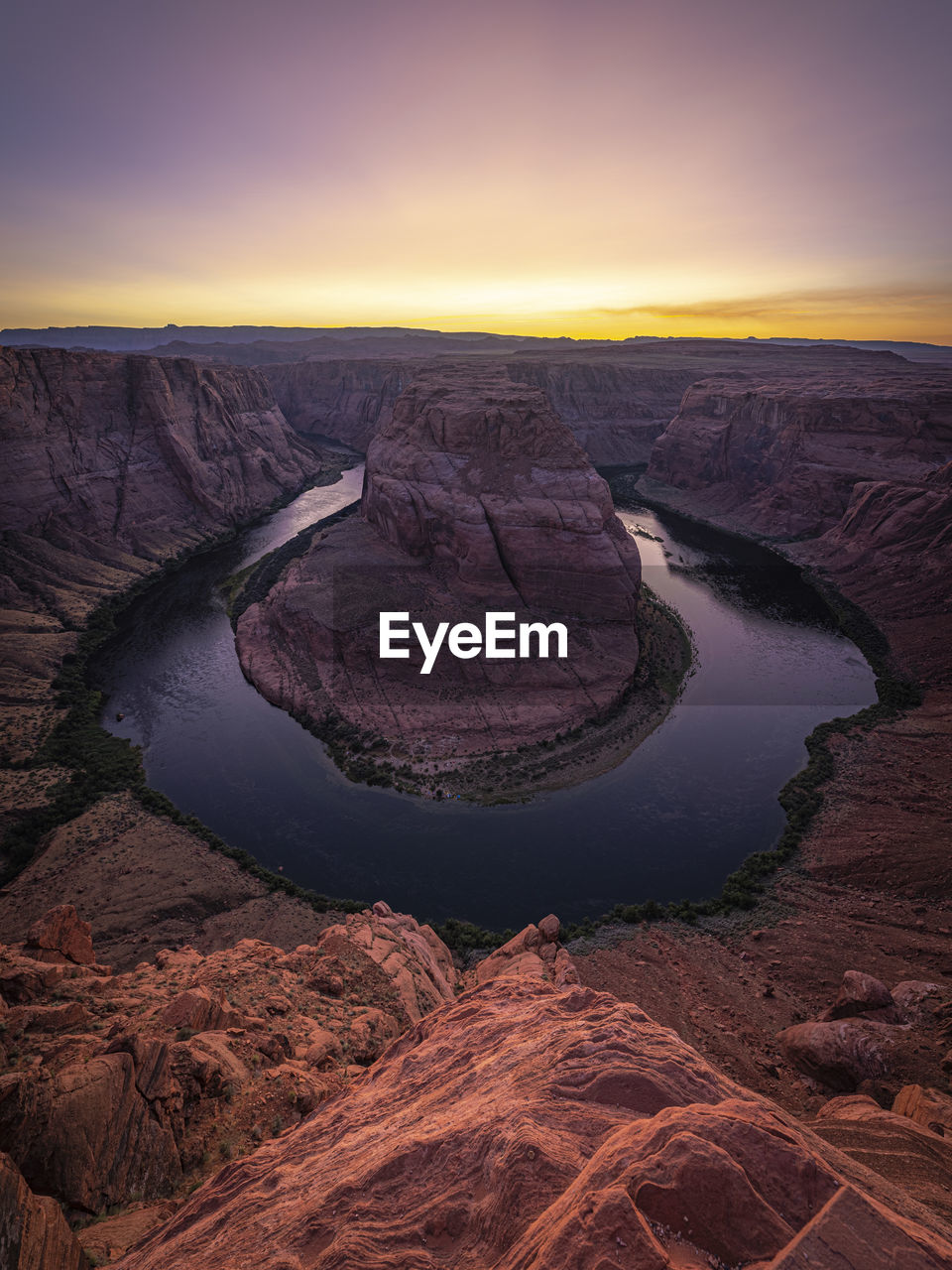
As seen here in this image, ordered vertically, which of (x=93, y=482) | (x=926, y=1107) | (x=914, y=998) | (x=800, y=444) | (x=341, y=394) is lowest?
(x=914, y=998)

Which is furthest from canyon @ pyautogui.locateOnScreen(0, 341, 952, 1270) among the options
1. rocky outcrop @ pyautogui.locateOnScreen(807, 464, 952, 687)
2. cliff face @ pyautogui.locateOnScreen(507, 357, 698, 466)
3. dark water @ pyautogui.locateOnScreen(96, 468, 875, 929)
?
cliff face @ pyautogui.locateOnScreen(507, 357, 698, 466)

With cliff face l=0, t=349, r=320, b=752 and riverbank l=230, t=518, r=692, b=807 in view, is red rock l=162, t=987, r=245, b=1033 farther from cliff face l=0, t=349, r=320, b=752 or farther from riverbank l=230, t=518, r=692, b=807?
cliff face l=0, t=349, r=320, b=752

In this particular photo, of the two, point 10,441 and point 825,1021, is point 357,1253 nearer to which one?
point 825,1021

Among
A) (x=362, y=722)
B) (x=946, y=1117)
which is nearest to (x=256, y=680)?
(x=362, y=722)

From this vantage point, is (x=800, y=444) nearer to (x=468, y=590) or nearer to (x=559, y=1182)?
(x=468, y=590)

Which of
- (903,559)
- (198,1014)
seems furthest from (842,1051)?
(903,559)

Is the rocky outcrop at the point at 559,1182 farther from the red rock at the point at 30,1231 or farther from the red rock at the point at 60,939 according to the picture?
the red rock at the point at 60,939
